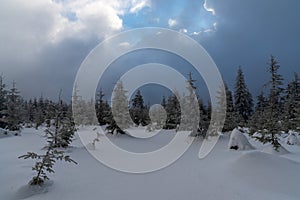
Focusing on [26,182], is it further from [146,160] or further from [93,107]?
[93,107]

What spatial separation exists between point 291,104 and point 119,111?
23.0 meters

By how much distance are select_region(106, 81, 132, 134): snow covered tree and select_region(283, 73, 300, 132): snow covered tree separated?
16.4 metres

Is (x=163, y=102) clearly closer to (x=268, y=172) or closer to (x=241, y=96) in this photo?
(x=241, y=96)

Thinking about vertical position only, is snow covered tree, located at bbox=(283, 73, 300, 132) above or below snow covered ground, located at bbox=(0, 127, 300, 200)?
above

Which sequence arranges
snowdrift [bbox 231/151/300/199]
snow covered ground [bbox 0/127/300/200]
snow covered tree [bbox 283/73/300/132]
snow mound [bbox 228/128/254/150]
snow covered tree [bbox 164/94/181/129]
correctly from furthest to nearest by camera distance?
snow covered tree [bbox 164/94/181/129] < snow covered tree [bbox 283/73/300/132] < snow mound [bbox 228/128/254/150] < snowdrift [bbox 231/151/300/199] < snow covered ground [bbox 0/127/300/200]

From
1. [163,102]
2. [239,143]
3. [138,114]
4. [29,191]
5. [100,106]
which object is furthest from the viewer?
[163,102]

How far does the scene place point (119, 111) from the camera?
83.0 feet

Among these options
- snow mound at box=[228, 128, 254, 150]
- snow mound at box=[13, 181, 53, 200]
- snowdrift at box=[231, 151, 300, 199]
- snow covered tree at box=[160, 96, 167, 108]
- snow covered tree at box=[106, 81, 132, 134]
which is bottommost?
snow mound at box=[13, 181, 53, 200]

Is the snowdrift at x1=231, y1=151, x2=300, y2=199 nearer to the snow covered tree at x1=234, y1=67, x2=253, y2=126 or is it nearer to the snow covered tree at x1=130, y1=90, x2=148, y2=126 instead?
the snow covered tree at x1=130, y1=90, x2=148, y2=126

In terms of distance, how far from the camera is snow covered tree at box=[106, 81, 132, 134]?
24.5 m

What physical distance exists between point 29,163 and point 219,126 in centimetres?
1846

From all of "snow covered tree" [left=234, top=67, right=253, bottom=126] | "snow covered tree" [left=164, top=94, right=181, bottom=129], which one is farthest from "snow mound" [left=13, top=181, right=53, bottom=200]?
"snow covered tree" [left=234, top=67, right=253, bottom=126]

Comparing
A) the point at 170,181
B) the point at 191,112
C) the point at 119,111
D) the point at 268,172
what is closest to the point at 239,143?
the point at 268,172

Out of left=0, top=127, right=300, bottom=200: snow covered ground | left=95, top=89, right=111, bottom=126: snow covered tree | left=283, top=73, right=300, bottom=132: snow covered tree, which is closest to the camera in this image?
left=0, top=127, right=300, bottom=200: snow covered ground
